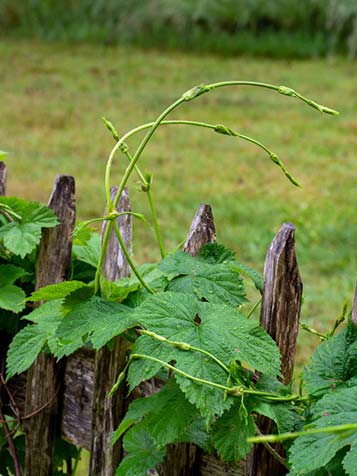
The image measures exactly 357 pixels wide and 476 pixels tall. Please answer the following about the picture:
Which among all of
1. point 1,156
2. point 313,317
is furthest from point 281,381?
point 313,317

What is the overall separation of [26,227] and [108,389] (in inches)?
14.9

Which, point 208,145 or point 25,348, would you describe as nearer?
point 25,348

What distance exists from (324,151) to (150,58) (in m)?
4.26

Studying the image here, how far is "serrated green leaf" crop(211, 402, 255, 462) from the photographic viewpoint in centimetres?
135

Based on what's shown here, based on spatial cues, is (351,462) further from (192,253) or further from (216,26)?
(216,26)

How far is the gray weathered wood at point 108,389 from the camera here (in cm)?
173

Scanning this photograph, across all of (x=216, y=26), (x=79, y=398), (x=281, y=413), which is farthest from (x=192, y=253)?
(x=216, y=26)

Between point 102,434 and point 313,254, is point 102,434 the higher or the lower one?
the higher one

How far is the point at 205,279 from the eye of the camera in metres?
1.45

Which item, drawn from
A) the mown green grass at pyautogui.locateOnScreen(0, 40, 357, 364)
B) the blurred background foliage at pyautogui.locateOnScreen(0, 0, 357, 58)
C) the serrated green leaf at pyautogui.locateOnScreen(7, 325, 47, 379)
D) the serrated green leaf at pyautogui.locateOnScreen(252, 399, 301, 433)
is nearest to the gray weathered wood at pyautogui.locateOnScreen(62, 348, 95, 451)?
the serrated green leaf at pyautogui.locateOnScreen(7, 325, 47, 379)

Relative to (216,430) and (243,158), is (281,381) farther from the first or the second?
(243,158)

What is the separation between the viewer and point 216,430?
1382 mm

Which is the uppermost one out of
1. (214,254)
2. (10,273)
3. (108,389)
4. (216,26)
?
(214,254)

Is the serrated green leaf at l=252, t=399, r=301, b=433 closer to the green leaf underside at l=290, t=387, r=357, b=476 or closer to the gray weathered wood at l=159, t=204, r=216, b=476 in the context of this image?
the green leaf underside at l=290, t=387, r=357, b=476
